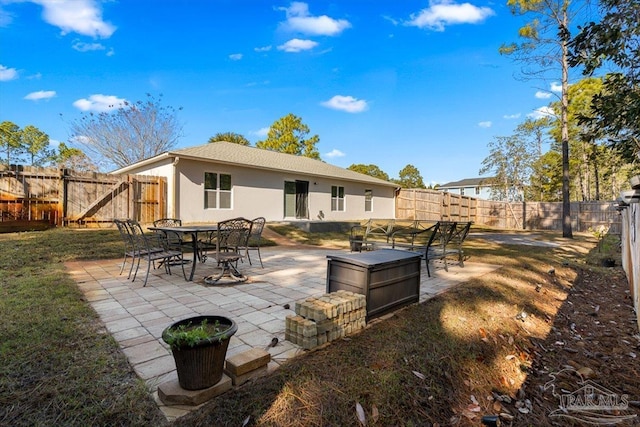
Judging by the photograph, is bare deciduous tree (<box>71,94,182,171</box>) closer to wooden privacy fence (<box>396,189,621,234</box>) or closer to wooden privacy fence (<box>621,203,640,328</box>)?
wooden privacy fence (<box>396,189,621,234</box>)

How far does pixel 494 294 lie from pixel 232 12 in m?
11.3

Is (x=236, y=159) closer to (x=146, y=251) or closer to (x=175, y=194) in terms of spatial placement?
(x=175, y=194)

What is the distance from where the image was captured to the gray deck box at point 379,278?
3.08m

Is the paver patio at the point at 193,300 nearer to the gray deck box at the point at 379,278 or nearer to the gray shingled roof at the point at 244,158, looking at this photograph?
the gray deck box at the point at 379,278

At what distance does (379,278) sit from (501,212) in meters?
21.2

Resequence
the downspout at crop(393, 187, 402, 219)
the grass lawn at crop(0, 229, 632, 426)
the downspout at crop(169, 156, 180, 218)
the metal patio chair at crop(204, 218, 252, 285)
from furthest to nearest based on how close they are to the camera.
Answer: the downspout at crop(393, 187, 402, 219), the downspout at crop(169, 156, 180, 218), the metal patio chair at crop(204, 218, 252, 285), the grass lawn at crop(0, 229, 632, 426)

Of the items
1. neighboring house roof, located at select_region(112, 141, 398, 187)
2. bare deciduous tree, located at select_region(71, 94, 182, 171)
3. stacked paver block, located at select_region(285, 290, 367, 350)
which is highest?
bare deciduous tree, located at select_region(71, 94, 182, 171)

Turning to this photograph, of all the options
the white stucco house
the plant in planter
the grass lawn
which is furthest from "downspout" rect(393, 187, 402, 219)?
the plant in planter

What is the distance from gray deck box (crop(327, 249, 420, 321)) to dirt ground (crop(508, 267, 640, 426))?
124cm

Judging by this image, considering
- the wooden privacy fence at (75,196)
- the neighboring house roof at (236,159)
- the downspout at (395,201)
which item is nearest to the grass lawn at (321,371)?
the wooden privacy fence at (75,196)

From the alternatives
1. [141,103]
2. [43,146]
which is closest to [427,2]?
[141,103]

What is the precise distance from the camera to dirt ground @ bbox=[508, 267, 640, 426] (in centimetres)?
231

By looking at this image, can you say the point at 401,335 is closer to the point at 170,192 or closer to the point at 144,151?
the point at 170,192

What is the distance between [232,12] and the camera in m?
10.3
